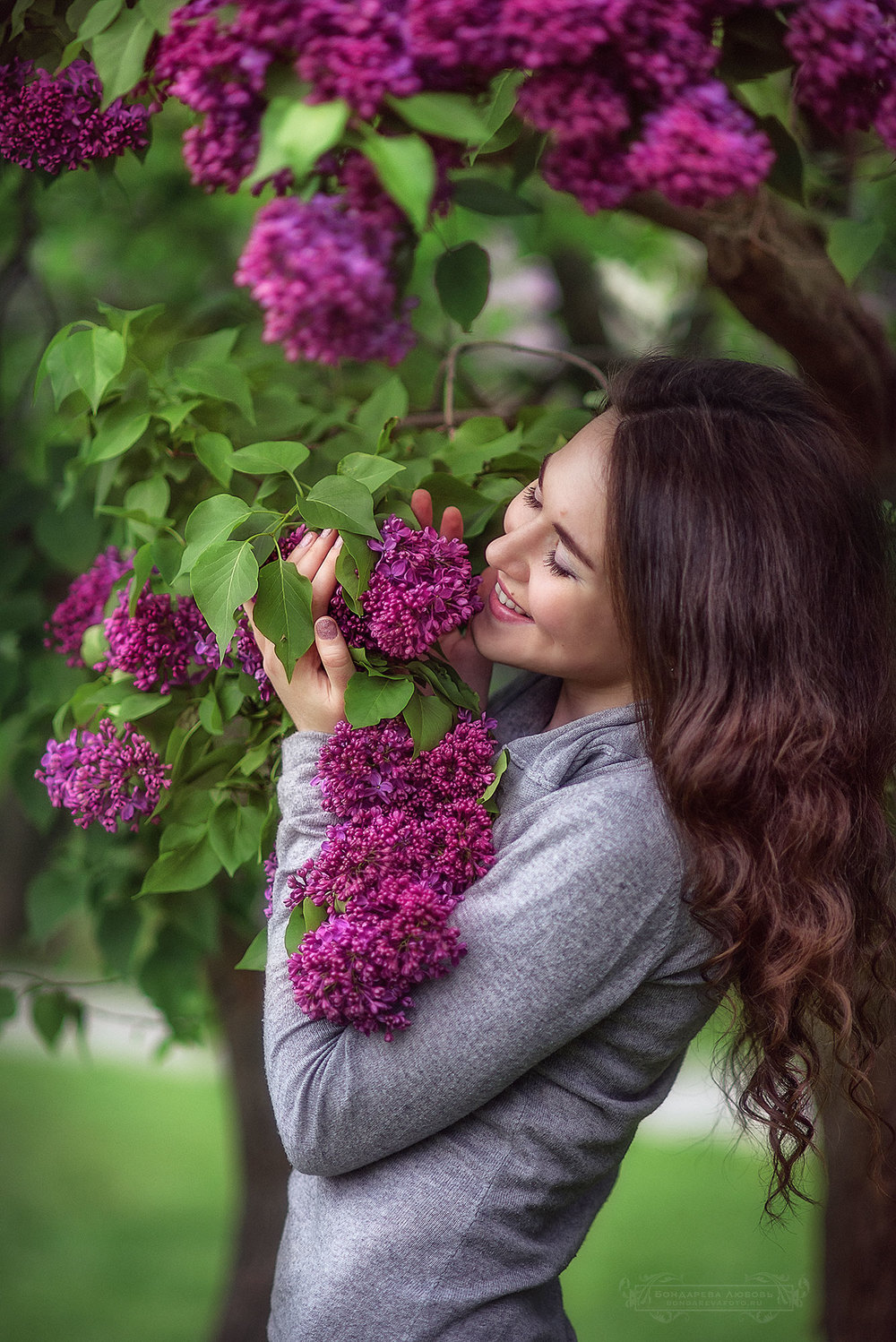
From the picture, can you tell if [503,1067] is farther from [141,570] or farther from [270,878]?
[141,570]

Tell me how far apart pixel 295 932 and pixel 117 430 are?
65 cm

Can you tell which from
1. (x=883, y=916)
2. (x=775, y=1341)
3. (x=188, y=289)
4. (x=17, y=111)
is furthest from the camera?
(x=775, y=1341)

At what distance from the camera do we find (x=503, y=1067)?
37.7 inches

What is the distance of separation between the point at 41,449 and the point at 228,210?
1.19 meters

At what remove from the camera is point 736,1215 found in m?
4.56

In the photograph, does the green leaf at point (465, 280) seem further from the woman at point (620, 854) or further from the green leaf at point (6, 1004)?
the green leaf at point (6, 1004)

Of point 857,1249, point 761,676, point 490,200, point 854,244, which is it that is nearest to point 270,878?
point 761,676

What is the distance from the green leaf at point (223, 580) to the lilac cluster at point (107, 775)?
1.06 ft

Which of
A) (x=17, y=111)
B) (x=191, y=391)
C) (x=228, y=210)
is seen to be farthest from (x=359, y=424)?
(x=228, y=210)

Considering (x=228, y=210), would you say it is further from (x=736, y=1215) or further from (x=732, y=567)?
(x=736, y=1215)

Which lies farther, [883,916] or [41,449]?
[41,449]

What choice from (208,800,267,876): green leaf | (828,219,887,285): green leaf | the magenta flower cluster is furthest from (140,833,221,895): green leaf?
(828,219,887,285): green leaf

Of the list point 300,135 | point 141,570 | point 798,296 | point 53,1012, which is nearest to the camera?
point 300,135

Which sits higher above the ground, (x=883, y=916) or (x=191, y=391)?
(x=191, y=391)
